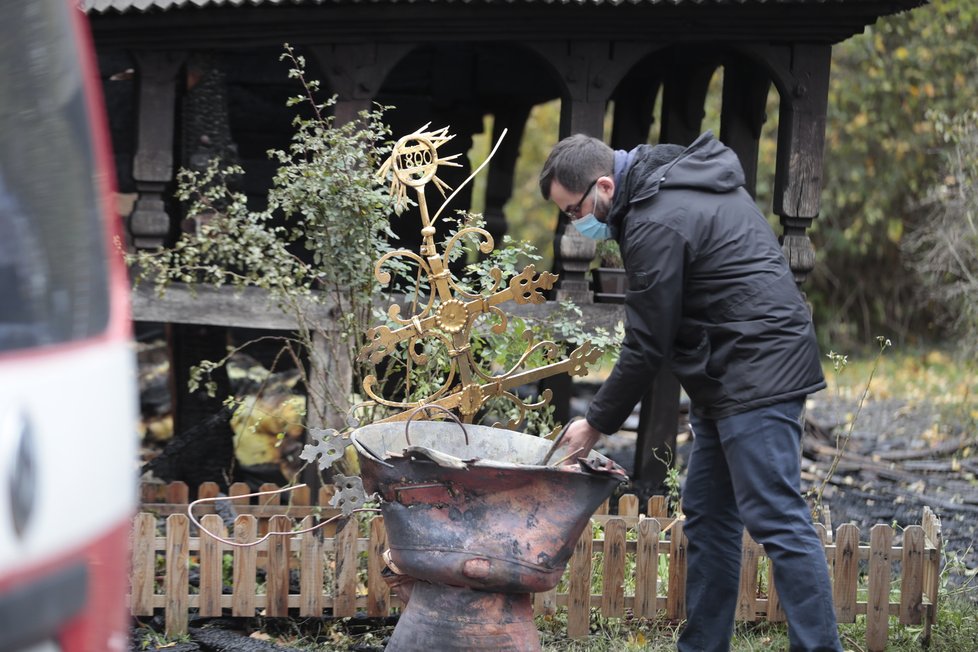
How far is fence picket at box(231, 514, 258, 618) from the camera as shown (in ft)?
16.6

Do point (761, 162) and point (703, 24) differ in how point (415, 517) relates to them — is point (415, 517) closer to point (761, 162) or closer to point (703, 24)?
point (703, 24)

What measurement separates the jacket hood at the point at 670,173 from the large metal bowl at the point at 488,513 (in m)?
0.87

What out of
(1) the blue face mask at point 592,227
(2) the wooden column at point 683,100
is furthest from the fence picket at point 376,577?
(2) the wooden column at point 683,100

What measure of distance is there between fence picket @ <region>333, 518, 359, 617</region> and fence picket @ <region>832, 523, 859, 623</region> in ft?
6.82

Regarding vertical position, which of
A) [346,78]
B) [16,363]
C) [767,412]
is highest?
[346,78]

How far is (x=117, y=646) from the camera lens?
2232 millimetres

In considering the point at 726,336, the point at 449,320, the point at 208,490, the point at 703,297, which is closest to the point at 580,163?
the point at 703,297

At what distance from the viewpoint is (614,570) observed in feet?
16.7

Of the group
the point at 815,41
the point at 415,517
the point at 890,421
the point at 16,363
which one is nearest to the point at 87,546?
the point at 16,363

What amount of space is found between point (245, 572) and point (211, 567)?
15 cm

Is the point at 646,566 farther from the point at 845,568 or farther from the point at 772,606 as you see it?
the point at 845,568

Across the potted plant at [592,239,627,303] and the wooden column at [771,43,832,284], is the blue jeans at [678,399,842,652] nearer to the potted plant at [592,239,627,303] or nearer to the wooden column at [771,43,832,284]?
the potted plant at [592,239,627,303]

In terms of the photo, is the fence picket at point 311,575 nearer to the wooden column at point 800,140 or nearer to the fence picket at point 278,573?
the fence picket at point 278,573

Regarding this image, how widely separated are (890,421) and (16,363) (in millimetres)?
11446
